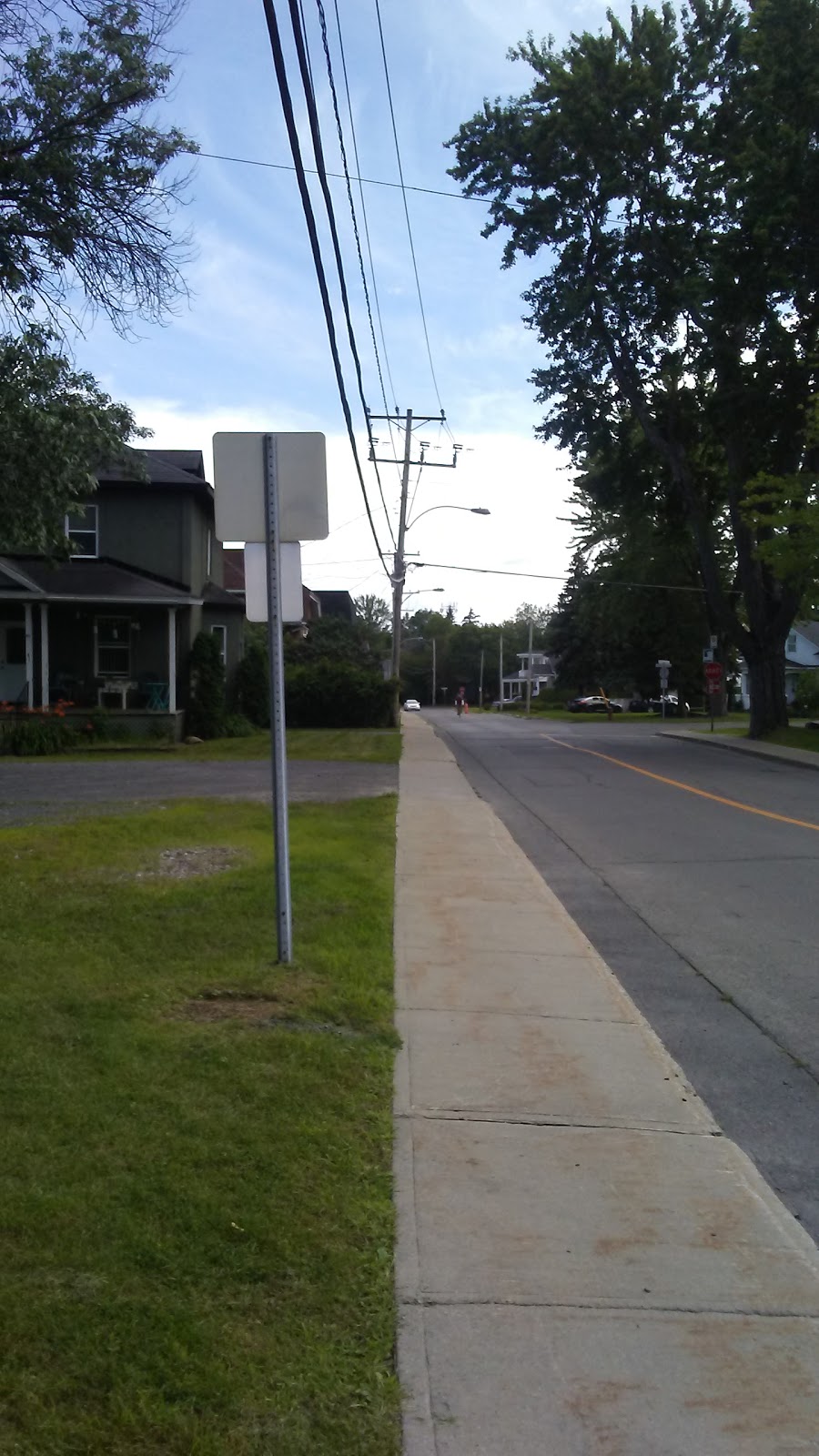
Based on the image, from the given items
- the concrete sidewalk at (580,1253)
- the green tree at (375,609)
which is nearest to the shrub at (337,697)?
the concrete sidewalk at (580,1253)

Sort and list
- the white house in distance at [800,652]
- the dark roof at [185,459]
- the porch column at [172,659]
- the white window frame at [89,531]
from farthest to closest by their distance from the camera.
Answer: the white house in distance at [800,652], the dark roof at [185,459], the white window frame at [89,531], the porch column at [172,659]

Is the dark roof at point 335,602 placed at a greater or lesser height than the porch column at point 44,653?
greater

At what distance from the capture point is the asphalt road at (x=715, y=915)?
5.56 meters

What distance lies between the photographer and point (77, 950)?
278 inches

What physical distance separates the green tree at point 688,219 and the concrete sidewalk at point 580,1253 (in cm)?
2504

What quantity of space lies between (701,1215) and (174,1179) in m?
1.76

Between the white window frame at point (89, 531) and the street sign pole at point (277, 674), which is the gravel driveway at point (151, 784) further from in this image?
the street sign pole at point (277, 674)

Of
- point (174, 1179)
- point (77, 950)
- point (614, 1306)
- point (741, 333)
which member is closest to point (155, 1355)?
point (174, 1179)

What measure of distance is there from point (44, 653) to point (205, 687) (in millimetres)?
4686

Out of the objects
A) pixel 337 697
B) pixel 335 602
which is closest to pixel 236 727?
pixel 337 697

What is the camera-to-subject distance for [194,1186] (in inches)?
158

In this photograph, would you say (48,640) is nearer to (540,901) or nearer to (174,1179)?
(540,901)

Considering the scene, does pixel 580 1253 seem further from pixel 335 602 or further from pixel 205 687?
pixel 335 602

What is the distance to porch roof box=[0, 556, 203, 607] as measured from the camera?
26.3m
